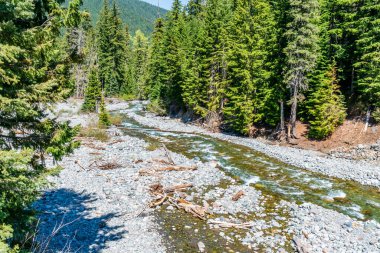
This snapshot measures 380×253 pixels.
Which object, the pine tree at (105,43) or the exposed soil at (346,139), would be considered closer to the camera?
the exposed soil at (346,139)

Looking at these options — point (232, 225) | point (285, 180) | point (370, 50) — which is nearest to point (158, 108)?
point (370, 50)

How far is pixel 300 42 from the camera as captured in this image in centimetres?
2550

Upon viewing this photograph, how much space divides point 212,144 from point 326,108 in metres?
11.0

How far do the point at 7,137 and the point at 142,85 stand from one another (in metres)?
67.6

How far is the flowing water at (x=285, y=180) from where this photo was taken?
14.8 metres

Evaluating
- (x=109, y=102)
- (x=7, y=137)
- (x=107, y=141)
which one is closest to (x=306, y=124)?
(x=107, y=141)

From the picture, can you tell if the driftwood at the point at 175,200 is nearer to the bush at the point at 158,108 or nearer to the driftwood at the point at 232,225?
the driftwood at the point at 232,225

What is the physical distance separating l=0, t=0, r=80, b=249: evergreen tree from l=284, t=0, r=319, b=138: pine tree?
2326 centimetres

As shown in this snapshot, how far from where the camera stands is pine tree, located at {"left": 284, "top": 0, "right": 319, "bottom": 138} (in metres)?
25.1

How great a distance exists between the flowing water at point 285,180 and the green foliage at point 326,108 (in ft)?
21.5

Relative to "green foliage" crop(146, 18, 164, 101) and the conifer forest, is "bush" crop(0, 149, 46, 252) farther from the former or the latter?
"green foliage" crop(146, 18, 164, 101)

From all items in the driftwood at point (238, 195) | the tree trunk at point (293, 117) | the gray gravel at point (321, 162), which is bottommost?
the driftwood at point (238, 195)

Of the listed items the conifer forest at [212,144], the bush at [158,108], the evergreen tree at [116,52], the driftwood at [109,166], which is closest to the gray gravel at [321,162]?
the conifer forest at [212,144]

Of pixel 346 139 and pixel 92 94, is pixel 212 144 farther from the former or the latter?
pixel 92 94
